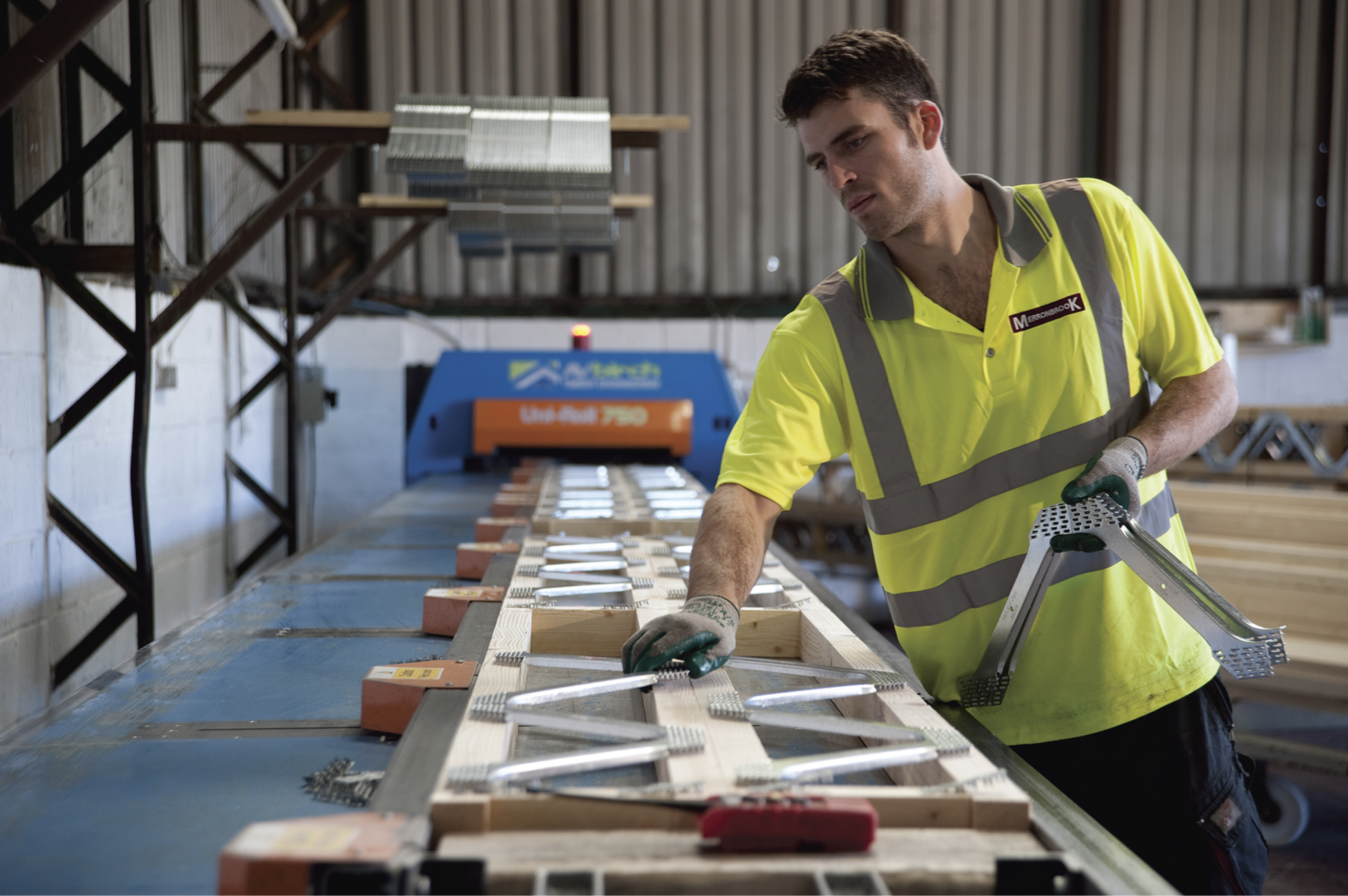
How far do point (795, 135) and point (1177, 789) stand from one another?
6.18m

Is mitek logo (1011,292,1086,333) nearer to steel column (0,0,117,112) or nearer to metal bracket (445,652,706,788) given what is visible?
metal bracket (445,652,706,788)

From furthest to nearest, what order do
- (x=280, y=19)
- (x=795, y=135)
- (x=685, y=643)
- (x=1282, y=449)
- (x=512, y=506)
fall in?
(x=795, y=135)
(x=1282, y=449)
(x=280, y=19)
(x=512, y=506)
(x=685, y=643)

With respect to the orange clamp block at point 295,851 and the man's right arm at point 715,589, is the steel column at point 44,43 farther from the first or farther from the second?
the orange clamp block at point 295,851

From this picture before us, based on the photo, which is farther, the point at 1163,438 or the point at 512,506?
the point at 512,506

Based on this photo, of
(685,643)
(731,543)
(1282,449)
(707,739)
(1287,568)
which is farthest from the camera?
(1282,449)

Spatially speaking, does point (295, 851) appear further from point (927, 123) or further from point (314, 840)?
point (927, 123)

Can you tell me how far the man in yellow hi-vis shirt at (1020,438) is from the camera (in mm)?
1519

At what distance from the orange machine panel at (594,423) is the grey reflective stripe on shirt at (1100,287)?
131 inches

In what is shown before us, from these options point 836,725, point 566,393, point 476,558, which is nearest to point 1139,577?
point 836,725

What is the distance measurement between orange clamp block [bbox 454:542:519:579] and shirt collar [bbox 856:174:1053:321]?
4.32 feet

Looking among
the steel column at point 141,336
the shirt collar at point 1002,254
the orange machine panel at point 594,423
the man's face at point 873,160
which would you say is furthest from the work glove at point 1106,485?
the orange machine panel at point 594,423

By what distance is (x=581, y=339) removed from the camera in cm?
522

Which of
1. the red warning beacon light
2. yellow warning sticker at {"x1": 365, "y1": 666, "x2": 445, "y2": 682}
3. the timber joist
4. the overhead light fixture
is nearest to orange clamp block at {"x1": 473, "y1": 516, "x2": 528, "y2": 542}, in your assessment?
the timber joist

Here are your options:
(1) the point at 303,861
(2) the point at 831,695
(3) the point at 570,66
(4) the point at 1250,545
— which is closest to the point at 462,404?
(3) the point at 570,66
